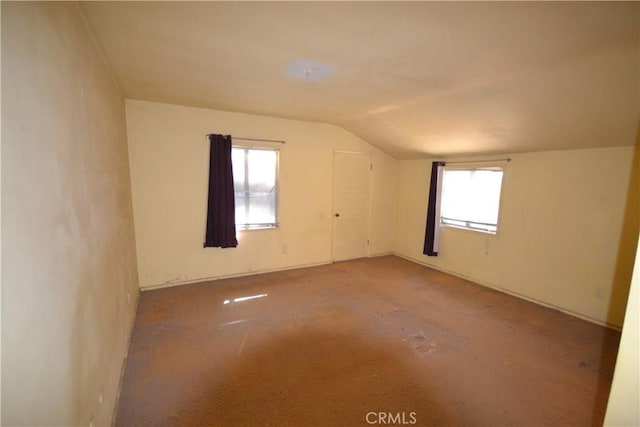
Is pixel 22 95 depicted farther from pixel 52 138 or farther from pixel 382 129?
pixel 382 129

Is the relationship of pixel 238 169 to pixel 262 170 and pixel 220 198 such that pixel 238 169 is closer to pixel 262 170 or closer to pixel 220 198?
pixel 262 170

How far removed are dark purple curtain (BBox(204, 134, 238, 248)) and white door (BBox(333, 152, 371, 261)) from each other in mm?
1796

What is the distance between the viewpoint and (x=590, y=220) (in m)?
3.00

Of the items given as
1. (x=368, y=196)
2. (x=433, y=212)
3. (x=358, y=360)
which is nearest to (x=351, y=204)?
(x=368, y=196)

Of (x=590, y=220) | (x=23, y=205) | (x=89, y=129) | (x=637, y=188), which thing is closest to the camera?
(x=23, y=205)

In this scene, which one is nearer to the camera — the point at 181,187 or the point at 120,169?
the point at 120,169

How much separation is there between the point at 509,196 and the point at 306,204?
291 centimetres

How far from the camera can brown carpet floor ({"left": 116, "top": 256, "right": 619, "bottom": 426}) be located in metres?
1.80

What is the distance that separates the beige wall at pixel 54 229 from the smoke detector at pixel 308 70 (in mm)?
1353

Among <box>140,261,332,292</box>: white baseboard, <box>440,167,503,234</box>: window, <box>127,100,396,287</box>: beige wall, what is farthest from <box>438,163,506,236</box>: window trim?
<box>140,261,332,292</box>: white baseboard

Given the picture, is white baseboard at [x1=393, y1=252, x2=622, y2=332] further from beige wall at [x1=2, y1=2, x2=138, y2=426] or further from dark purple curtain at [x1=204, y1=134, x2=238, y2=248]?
beige wall at [x1=2, y1=2, x2=138, y2=426]

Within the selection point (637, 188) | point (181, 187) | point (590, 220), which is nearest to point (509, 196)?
point (590, 220)

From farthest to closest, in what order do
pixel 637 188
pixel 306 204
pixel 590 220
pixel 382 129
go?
1. pixel 306 204
2. pixel 382 129
3. pixel 590 220
4. pixel 637 188

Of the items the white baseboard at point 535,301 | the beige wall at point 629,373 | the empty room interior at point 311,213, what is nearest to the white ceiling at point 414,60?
the empty room interior at point 311,213
